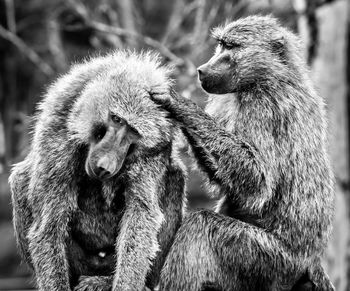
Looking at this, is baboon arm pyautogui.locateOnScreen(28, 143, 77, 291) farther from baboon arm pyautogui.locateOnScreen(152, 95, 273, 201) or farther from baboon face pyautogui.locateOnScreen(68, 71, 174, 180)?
baboon arm pyautogui.locateOnScreen(152, 95, 273, 201)

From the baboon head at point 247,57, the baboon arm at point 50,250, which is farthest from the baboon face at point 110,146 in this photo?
the baboon head at point 247,57

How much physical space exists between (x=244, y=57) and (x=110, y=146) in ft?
4.83

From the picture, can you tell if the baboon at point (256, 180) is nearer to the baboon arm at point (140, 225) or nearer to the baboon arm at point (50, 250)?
the baboon arm at point (140, 225)

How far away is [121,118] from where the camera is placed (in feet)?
15.5

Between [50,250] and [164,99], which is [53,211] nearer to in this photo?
[50,250]

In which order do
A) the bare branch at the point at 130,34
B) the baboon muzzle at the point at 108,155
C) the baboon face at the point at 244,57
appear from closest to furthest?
the baboon muzzle at the point at 108,155 → the baboon face at the point at 244,57 → the bare branch at the point at 130,34

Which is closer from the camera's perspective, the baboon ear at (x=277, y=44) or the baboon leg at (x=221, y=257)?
the baboon leg at (x=221, y=257)

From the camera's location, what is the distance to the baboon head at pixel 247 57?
207 inches

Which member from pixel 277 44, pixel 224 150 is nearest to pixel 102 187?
pixel 224 150

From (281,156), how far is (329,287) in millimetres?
1110

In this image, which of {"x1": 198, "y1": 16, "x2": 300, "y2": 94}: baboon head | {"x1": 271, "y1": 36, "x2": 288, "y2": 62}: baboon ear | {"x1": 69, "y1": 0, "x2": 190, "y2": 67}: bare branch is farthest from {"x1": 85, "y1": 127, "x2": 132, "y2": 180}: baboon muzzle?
{"x1": 69, "y1": 0, "x2": 190, "y2": 67}: bare branch

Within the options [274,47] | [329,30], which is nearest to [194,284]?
[274,47]

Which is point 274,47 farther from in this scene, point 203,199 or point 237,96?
point 203,199

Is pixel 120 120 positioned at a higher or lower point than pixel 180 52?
lower
